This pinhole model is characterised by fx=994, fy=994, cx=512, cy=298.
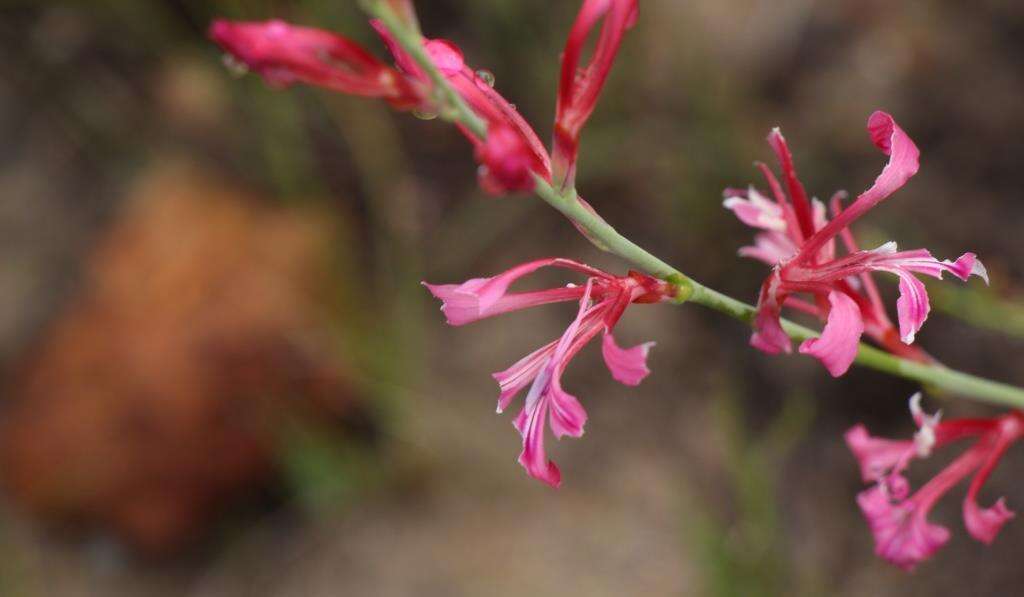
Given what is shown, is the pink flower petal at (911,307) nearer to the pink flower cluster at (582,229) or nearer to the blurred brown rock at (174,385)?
the pink flower cluster at (582,229)

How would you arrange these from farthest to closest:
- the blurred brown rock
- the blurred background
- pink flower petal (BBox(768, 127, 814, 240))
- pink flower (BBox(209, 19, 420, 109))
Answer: the blurred brown rock, the blurred background, pink flower petal (BBox(768, 127, 814, 240)), pink flower (BBox(209, 19, 420, 109))

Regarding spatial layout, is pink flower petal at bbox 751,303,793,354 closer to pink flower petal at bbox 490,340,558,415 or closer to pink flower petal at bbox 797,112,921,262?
pink flower petal at bbox 797,112,921,262

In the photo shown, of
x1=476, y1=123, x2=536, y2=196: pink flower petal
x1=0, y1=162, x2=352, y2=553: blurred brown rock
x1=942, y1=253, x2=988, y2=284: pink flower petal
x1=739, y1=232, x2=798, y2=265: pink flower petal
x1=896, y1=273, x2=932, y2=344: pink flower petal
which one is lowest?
x1=0, y1=162, x2=352, y2=553: blurred brown rock

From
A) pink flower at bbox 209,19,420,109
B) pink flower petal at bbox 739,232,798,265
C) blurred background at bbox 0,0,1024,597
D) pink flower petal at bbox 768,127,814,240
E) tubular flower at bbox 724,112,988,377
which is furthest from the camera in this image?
blurred background at bbox 0,0,1024,597

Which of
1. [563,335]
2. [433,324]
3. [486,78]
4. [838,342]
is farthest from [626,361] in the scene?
[433,324]

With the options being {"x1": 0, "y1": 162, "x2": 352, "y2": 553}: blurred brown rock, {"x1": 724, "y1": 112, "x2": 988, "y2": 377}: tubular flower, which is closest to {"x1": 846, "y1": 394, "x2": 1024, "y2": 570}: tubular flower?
{"x1": 724, "y1": 112, "x2": 988, "y2": 377}: tubular flower

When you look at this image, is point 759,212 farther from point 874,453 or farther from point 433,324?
point 433,324
